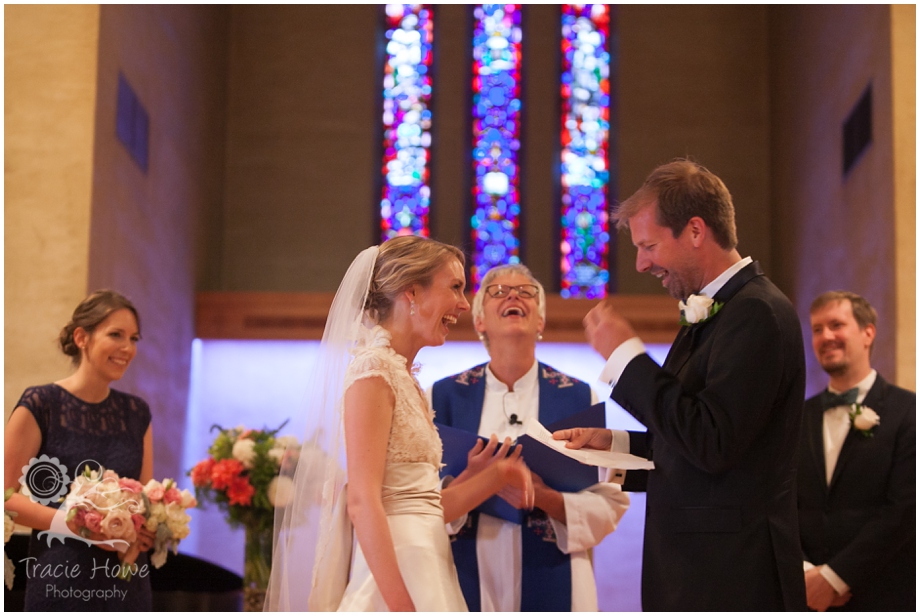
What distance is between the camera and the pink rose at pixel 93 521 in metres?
3.11

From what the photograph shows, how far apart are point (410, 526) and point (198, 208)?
268 inches

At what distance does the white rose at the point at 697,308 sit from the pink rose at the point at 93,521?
202cm

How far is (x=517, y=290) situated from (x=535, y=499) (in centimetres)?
80

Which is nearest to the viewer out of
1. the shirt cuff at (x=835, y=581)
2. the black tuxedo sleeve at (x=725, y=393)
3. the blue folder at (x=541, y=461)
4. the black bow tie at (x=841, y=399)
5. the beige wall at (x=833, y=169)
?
the black tuxedo sleeve at (x=725, y=393)

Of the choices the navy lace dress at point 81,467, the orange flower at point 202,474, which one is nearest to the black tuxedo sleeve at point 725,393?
the navy lace dress at point 81,467

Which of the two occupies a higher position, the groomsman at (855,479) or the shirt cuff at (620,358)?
the shirt cuff at (620,358)

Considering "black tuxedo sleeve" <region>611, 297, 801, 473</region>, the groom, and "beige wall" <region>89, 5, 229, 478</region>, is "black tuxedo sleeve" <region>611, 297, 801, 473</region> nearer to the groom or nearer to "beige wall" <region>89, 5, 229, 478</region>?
the groom

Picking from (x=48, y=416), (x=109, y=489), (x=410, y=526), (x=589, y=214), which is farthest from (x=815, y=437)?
(x=589, y=214)

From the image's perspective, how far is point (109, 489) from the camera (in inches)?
124

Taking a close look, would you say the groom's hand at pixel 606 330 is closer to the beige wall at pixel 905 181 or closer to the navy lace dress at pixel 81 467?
the navy lace dress at pixel 81 467

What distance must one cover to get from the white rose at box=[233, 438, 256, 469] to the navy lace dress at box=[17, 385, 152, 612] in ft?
3.25

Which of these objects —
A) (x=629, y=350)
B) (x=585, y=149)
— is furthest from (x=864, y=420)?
(x=585, y=149)

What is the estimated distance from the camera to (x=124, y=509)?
3158mm

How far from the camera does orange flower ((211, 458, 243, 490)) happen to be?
4.48m
